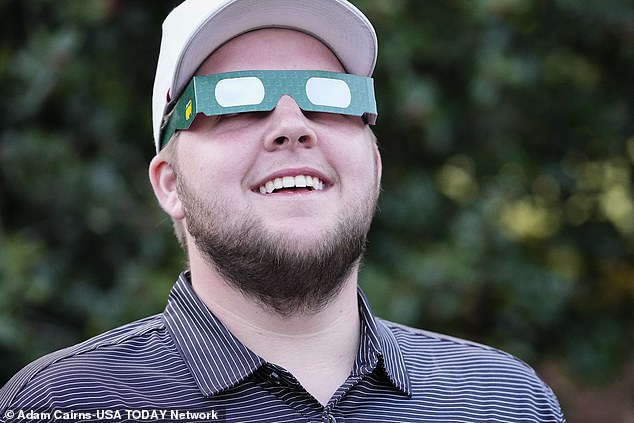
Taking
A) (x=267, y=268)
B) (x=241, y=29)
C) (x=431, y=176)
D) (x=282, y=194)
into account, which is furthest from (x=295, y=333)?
(x=431, y=176)

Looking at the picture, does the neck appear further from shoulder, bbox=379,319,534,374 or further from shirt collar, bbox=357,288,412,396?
shoulder, bbox=379,319,534,374

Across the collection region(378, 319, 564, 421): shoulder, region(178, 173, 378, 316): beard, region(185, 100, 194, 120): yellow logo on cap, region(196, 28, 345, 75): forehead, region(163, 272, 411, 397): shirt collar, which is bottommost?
region(378, 319, 564, 421): shoulder

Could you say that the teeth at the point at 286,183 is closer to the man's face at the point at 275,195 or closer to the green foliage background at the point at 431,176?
the man's face at the point at 275,195

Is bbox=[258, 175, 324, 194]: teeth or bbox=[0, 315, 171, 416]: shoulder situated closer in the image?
bbox=[0, 315, 171, 416]: shoulder

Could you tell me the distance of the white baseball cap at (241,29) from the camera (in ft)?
5.75

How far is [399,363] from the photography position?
1796 mm

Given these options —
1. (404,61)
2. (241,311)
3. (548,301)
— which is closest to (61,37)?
(404,61)

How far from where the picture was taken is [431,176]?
356 cm

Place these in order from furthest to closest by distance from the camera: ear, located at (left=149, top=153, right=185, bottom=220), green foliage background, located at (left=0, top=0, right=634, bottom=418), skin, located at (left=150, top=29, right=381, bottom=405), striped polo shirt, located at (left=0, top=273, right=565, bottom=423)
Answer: green foliage background, located at (left=0, top=0, right=634, bottom=418) → ear, located at (left=149, top=153, right=185, bottom=220) → skin, located at (left=150, top=29, right=381, bottom=405) → striped polo shirt, located at (left=0, top=273, right=565, bottom=423)

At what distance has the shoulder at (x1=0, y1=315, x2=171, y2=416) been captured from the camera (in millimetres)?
1604

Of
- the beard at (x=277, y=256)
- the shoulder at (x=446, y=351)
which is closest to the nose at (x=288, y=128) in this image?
the beard at (x=277, y=256)

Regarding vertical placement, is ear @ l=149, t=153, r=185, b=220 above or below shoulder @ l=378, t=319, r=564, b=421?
above

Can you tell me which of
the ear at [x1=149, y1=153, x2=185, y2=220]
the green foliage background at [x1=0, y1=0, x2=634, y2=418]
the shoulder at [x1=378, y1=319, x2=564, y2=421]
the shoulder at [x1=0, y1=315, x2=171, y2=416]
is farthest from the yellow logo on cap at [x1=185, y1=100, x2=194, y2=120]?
the green foliage background at [x1=0, y1=0, x2=634, y2=418]

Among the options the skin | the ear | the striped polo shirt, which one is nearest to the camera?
the striped polo shirt
